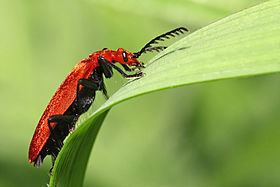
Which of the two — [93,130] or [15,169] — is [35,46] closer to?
[15,169]

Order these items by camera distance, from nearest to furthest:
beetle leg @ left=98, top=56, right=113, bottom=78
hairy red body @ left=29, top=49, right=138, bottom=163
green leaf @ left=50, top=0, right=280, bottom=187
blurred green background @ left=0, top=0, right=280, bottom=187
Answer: green leaf @ left=50, top=0, right=280, bottom=187 → hairy red body @ left=29, top=49, right=138, bottom=163 → beetle leg @ left=98, top=56, right=113, bottom=78 → blurred green background @ left=0, top=0, right=280, bottom=187

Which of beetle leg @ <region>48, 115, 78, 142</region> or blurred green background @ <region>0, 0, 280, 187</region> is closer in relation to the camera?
beetle leg @ <region>48, 115, 78, 142</region>

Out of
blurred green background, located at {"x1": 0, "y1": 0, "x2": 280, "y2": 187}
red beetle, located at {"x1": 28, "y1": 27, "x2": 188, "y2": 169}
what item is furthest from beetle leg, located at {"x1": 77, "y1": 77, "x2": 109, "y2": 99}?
blurred green background, located at {"x1": 0, "y1": 0, "x2": 280, "y2": 187}

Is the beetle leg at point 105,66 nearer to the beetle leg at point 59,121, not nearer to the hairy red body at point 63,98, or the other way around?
the hairy red body at point 63,98

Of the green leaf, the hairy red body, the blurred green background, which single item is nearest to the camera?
the green leaf

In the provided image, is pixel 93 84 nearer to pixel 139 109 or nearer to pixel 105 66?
pixel 105 66

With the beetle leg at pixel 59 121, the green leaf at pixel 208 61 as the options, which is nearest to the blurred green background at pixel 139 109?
the beetle leg at pixel 59 121

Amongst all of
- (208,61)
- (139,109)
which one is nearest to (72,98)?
(208,61)

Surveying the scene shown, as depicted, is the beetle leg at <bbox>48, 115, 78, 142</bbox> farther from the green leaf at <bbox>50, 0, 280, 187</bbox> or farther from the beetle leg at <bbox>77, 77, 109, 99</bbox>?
the green leaf at <bbox>50, 0, 280, 187</bbox>
